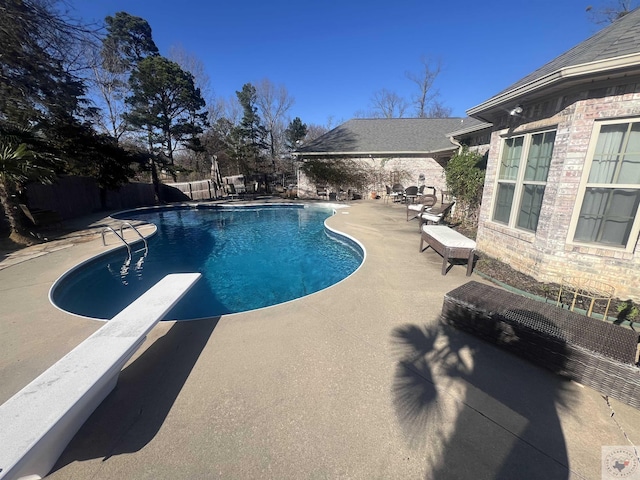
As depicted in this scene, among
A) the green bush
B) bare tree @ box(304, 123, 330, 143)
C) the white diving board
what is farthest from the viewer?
bare tree @ box(304, 123, 330, 143)

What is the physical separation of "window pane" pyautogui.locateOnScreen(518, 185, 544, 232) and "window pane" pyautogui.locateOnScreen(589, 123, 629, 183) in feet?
2.48

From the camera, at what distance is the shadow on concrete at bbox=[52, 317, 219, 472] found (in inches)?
78.7

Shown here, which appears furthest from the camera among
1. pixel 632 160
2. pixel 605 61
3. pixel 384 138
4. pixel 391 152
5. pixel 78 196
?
pixel 384 138

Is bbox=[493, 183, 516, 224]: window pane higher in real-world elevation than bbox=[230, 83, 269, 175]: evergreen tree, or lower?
lower

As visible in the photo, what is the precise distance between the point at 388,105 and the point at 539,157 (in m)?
34.2

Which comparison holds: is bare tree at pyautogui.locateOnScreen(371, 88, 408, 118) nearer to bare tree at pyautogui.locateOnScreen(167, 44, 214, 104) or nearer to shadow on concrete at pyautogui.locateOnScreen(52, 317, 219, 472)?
bare tree at pyautogui.locateOnScreen(167, 44, 214, 104)

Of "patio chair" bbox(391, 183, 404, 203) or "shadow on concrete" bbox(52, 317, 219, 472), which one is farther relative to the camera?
"patio chair" bbox(391, 183, 404, 203)

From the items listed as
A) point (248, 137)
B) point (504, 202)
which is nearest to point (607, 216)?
point (504, 202)

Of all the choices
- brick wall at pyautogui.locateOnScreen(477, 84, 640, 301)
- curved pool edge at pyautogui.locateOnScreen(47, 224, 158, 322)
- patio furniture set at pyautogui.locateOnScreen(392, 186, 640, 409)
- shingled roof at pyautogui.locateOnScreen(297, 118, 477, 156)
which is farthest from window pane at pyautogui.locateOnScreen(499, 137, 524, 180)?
shingled roof at pyautogui.locateOnScreen(297, 118, 477, 156)

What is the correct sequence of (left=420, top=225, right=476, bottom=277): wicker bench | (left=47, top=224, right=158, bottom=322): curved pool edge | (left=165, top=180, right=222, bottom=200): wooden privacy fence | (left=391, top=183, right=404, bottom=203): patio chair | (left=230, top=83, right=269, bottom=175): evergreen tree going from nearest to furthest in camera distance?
(left=47, top=224, right=158, bottom=322): curved pool edge
(left=420, top=225, right=476, bottom=277): wicker bench
(left=391, top=183, right=404, bottom=203): patio chair
(left=165, top=180, right=222, bottom=200): wooden privacy fence
(left=230, top=83, right=269, bottom=175): evergreen tree

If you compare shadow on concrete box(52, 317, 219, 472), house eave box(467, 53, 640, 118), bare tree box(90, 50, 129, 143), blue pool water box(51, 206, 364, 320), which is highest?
bare tree box(90, 50, 129, 143)

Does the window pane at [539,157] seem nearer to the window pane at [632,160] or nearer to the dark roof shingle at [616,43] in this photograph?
the window pane at [632,160]

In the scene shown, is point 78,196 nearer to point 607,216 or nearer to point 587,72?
point 587,72

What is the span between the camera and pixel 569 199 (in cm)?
409
